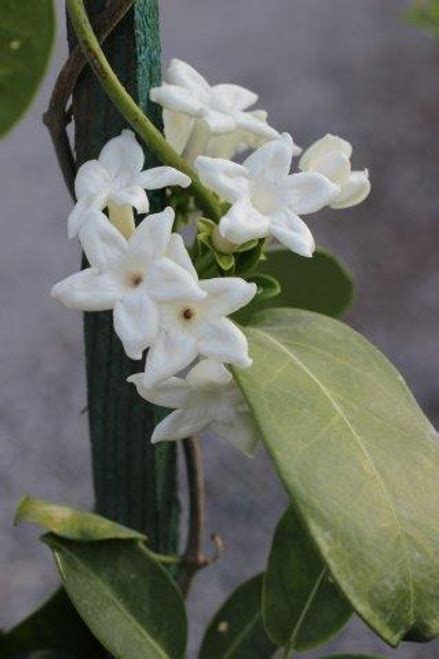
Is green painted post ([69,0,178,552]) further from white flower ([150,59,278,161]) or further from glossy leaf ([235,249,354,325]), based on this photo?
glossy leaf ([235,249,354,325])

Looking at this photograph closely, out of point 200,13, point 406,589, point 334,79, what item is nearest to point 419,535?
point 406,589

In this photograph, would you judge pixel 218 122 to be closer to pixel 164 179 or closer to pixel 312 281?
pixel 164 179

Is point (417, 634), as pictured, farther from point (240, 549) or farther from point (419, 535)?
point (240, 549)

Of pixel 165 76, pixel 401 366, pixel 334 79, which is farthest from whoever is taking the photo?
pixel 334 79

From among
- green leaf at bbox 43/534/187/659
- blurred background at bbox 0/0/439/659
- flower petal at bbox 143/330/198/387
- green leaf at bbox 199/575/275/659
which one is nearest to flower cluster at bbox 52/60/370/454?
flower petal at bbox 143/330/198/387

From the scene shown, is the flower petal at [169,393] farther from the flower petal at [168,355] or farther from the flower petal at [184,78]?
the flower petal at [184,78]

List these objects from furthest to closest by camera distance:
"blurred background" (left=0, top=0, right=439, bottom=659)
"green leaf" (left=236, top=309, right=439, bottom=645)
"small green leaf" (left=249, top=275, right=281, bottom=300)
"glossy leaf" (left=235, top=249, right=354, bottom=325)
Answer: "blurred background" (left=0, top=0, right=439, bottom=659) → "glossy leaf" (left=235, top=249, right=354, bottom=325) → "small green leaf" (left=249, top=275, right=281, bottom=300) → "green leaf" (left=236, top=309, right=439, bottom=645)
